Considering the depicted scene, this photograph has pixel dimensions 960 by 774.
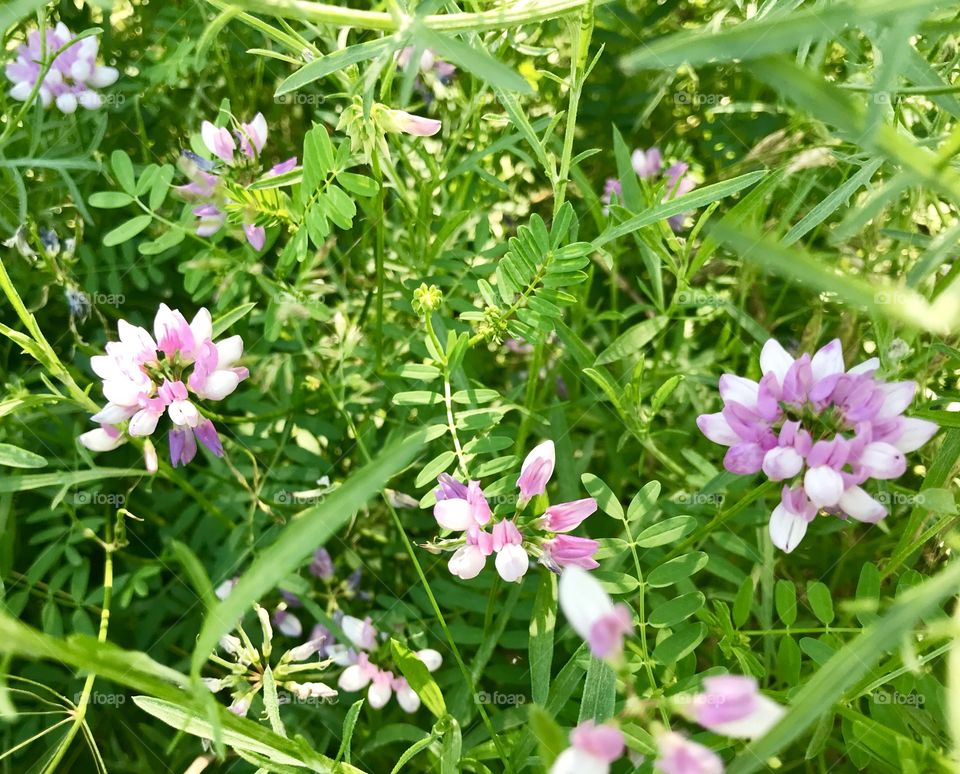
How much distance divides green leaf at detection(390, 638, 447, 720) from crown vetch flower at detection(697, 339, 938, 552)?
35cm

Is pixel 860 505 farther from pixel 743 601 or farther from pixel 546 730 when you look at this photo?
pixel 546 730

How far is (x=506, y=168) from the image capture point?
1.50 meters

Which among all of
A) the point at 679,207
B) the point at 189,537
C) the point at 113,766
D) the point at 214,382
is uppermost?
the point at 679,207

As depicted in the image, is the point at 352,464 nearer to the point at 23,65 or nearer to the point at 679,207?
the point at 679,207

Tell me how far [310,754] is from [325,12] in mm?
640

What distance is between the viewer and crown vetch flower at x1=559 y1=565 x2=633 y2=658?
488 mm

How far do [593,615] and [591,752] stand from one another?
8 centimetres

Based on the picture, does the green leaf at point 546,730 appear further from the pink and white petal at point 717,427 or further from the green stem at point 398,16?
the green stem at point 398,16

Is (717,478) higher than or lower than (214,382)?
lower

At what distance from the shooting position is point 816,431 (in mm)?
812

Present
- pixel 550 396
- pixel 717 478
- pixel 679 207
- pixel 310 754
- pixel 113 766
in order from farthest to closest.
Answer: pixel 550 396
pixel 113 766
pixel 717 478
pixel 679 207
pixel 310 754

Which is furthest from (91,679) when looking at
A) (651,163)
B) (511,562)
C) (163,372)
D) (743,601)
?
(651,163)

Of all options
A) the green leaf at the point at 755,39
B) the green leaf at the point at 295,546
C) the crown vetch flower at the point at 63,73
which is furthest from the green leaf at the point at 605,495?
the crown vetch flower at the point at 63,73

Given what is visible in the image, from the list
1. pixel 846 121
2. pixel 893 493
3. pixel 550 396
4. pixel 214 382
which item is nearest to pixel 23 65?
pixel 214 382
